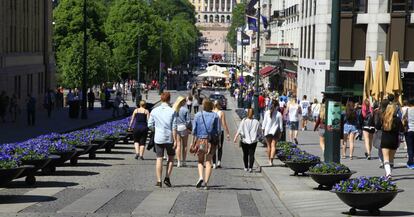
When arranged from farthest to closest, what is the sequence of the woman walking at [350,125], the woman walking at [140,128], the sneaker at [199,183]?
the woman walking at [350,125], the woman walking at [140,128], the sneaker at [199,183]

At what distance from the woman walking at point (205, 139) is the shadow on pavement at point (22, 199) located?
10.8 feet

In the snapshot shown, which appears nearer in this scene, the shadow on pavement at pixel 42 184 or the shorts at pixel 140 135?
the shadow on pavement at pixel 42 184

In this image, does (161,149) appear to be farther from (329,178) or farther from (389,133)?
(389,133)

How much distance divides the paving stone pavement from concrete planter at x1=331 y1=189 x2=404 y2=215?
57.1 inches

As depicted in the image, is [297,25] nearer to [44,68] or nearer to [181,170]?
[44,68]

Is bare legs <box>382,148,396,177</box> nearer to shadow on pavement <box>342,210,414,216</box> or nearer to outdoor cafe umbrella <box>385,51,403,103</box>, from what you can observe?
shadow on pavement <box>342,210,414,216</box>

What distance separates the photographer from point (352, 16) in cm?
5538

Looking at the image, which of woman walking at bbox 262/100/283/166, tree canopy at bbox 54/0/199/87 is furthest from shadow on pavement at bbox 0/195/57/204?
tree canopy at bbox 54/0/199/87

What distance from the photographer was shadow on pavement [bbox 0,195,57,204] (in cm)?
1434

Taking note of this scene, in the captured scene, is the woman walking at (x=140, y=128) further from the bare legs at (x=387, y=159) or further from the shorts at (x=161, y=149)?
the bare legs at (x=387, y=159)

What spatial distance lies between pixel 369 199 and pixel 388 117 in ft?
17.7

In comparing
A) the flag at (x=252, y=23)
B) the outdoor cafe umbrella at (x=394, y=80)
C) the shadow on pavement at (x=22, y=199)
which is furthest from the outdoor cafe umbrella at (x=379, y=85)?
the shadow on pavement at (x=22, y=199)

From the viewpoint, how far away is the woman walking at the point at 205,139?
56.0ft

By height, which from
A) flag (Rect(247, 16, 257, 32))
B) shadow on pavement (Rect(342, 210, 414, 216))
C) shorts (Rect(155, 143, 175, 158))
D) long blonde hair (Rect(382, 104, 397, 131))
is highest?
flag (Rect(247, 16, 257, 32))
